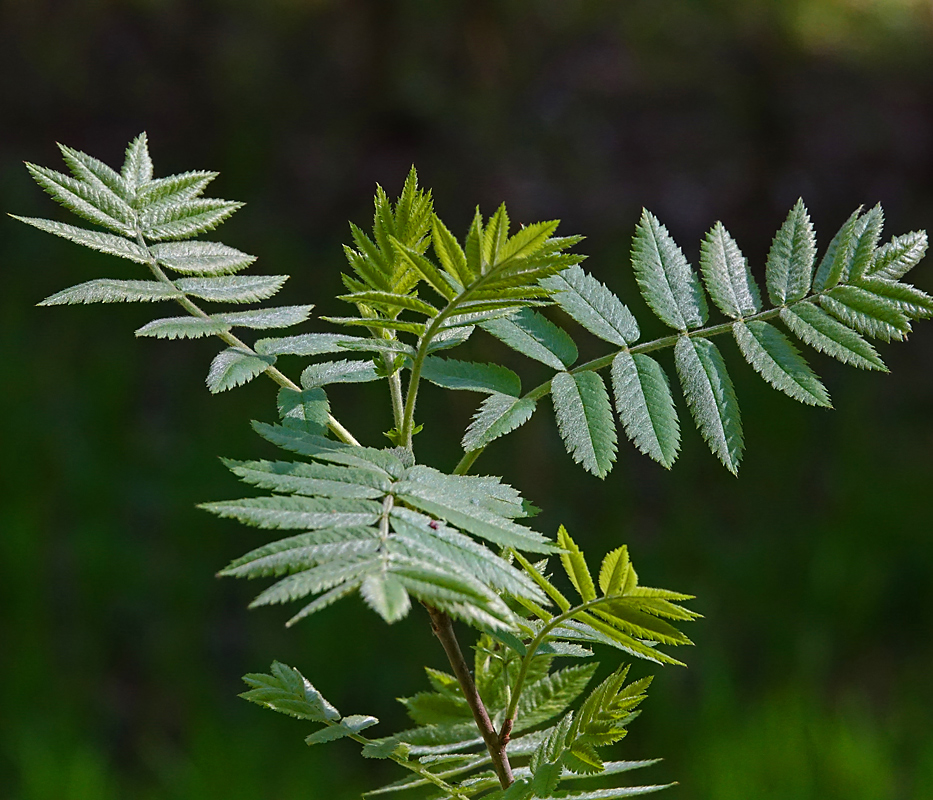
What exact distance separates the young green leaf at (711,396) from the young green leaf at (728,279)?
0.05m

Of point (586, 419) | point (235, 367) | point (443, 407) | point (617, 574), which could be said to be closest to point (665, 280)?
point (586, 419)

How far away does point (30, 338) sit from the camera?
541 cm

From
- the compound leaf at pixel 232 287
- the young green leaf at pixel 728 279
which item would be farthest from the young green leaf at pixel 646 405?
the compound leaf at pixel 232 287

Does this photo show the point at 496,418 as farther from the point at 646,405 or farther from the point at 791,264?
the point at 791,264

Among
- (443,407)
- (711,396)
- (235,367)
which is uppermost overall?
(443,407)

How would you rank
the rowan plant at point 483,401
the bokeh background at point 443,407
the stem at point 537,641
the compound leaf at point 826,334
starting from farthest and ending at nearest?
the bokeh background at point 443,407, the compound leaf at point 826,334, the stem at point 537,641, the rowan plant at point 483,401

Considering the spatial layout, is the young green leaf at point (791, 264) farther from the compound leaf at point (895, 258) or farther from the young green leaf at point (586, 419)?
the young green leaf at point (586, 419)

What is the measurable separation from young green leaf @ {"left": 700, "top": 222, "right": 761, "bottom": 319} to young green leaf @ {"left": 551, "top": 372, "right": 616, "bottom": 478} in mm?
162

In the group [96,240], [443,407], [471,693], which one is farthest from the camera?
[443,407]

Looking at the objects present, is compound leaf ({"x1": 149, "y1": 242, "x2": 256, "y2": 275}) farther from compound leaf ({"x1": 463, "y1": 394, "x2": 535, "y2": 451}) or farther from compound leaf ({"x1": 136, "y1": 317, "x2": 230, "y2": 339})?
compound leaf ({"x1": 463, "y1": 394, "x2": 535, "y2": 451})

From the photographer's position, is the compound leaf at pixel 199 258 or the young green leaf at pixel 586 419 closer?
the young green leaf at pixel 586 419

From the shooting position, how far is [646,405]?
900 millimetres

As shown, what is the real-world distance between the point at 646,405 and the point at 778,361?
138 mm

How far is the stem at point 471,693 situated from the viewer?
81 centimetres
